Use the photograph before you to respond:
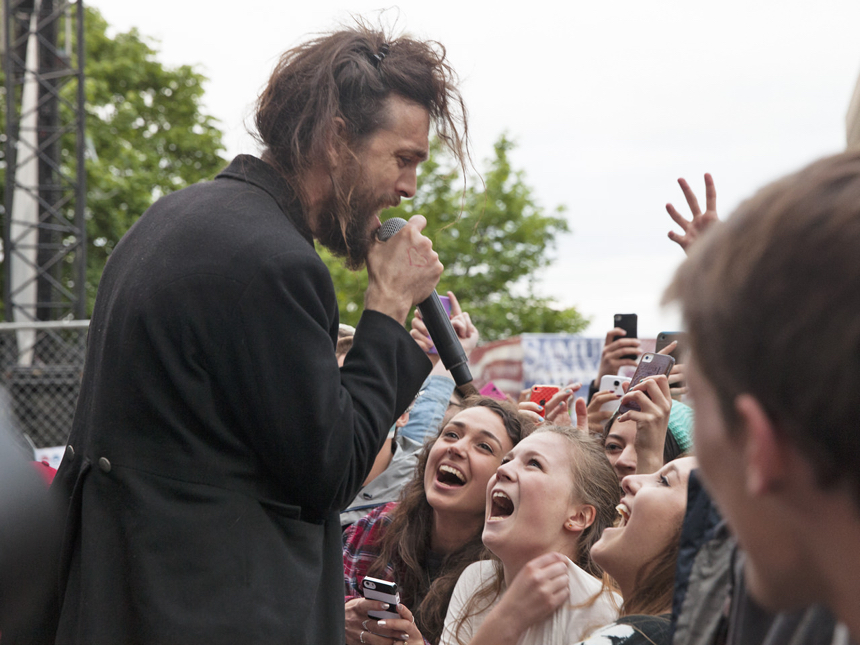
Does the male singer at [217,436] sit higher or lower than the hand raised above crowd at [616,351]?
higher

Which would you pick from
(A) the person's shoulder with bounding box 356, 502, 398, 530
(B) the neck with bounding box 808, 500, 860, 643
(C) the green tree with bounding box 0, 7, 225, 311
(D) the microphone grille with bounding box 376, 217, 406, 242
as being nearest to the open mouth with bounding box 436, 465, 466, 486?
(A) the person's shoulder with bounding box 356, 502, 398, 530

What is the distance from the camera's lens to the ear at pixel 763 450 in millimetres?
768

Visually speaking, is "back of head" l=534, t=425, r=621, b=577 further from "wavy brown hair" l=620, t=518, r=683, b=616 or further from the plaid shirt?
the plaid shirt

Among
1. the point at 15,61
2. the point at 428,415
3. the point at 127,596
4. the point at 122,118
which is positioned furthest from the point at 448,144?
the point at 122,118

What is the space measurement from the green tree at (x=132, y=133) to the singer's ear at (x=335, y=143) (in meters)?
16.5

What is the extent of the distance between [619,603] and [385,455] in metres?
1.72

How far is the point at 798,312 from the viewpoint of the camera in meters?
0.74

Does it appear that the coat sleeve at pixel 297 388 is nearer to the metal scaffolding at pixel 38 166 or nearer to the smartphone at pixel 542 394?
the smartphone at pixel 542 394

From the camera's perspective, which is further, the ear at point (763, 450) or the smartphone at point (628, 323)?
the smartphone at point (628, 323)

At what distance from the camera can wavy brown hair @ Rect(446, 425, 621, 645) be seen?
2.79 meters

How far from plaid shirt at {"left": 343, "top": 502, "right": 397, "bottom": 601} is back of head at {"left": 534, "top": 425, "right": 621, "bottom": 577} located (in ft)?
2.60

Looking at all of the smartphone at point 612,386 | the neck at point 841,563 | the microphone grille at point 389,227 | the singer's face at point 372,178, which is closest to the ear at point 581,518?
the smartphone at point 612,386

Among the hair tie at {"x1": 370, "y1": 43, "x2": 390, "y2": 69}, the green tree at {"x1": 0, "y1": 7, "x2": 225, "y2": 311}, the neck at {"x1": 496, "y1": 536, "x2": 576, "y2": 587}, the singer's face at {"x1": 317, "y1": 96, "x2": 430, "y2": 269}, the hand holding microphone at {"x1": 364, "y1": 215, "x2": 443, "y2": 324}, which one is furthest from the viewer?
the green tree at {"x1": 0, "y1": 7, "x2": 225, "y2": 311}

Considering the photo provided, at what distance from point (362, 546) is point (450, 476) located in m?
0.49
